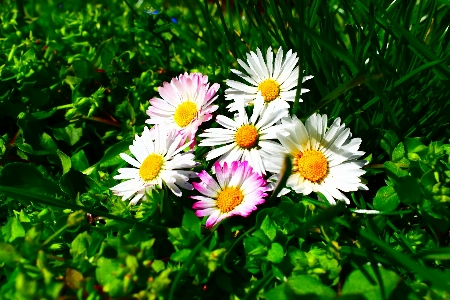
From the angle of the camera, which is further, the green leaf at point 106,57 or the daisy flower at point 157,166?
the green leaf at point 106,57

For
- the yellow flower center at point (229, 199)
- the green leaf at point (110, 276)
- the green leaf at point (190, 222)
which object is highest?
the yellow flower center at point (229, 199)

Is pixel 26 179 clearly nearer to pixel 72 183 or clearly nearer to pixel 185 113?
pixel 72 183

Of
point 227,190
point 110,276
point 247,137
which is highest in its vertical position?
point 247,137

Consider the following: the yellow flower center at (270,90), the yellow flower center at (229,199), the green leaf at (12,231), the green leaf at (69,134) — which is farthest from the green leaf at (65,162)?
the yellow flower center at (270,90)

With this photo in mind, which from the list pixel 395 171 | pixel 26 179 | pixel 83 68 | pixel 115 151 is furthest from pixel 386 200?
pixel 83 68

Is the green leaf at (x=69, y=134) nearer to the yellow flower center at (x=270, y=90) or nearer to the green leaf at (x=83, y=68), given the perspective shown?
the green leaf at (x=83, y=68)

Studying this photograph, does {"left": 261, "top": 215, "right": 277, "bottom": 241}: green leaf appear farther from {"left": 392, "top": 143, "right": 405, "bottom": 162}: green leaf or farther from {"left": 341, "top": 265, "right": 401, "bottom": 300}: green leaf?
{"left": 392, "top": 143, "right": 405, "bottom": 162}: green leaf
